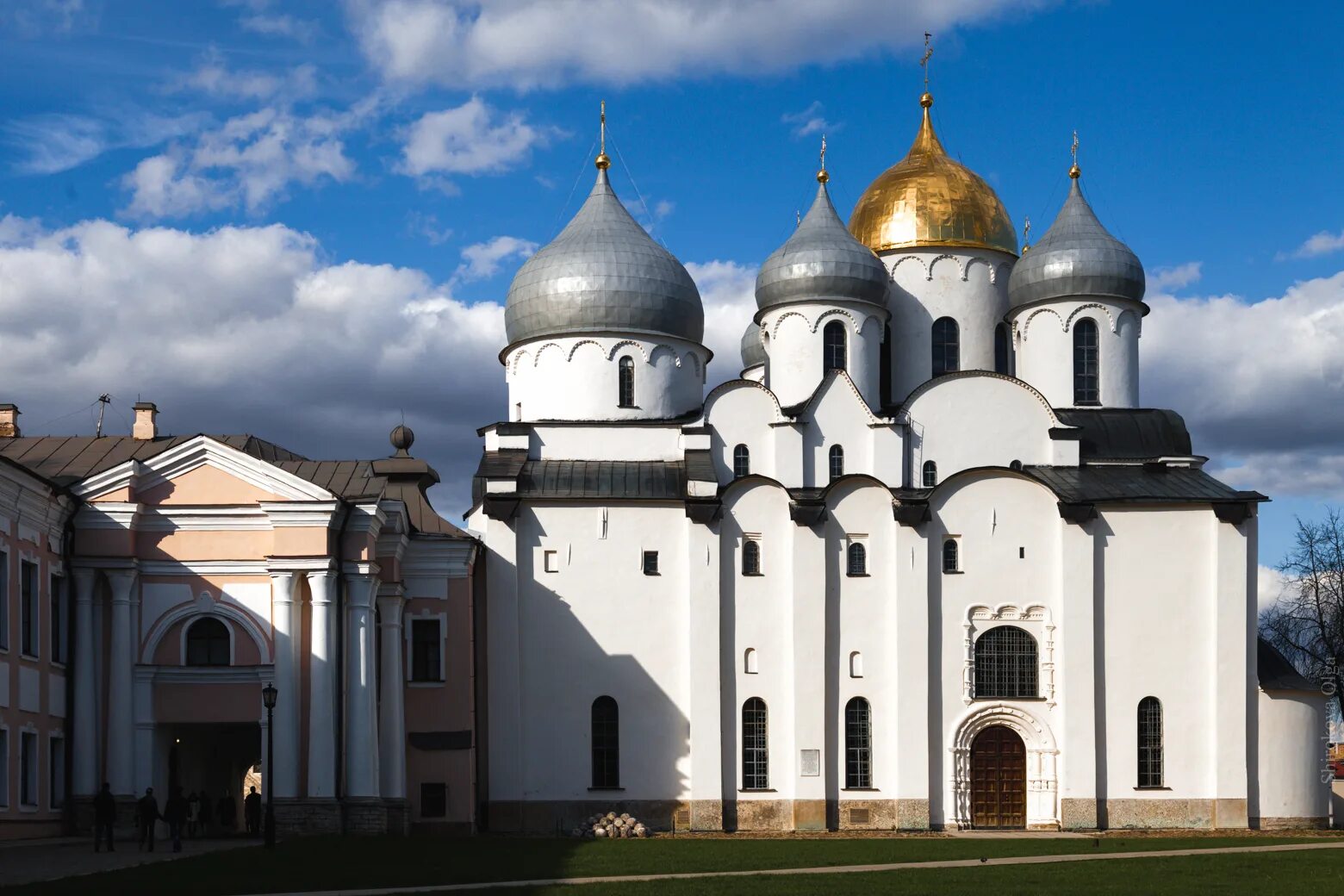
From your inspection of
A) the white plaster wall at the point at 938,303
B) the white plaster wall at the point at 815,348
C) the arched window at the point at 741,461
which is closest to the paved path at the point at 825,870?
the arched window at the point at 741,461

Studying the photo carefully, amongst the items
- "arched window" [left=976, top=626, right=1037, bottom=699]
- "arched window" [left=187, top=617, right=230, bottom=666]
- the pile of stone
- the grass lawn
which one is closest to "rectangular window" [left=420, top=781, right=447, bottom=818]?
the pile of stone

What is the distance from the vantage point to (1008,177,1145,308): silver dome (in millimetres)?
45188

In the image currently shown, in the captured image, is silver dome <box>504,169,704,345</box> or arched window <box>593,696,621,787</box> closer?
arched window <box>593,696,621,787</box>

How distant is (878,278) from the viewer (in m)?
45.3

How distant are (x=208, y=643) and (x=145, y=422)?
6.81m

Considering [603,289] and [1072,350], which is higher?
[603,289]

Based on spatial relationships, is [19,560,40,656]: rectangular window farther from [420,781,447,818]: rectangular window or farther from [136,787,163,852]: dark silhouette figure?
[420,781,447,818]: rectangular window

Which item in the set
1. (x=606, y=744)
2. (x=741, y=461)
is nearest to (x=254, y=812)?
(x=606, y=744)

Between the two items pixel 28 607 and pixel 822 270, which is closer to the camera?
pixel 28 607

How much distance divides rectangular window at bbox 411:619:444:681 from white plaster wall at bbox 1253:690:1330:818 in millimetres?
18480

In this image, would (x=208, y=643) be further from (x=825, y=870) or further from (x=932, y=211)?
(x=932, y=211)

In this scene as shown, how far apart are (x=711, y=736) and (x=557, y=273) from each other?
11732mm

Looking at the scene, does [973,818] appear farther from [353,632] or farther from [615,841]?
[353,632]

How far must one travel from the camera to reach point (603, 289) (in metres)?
43.8
